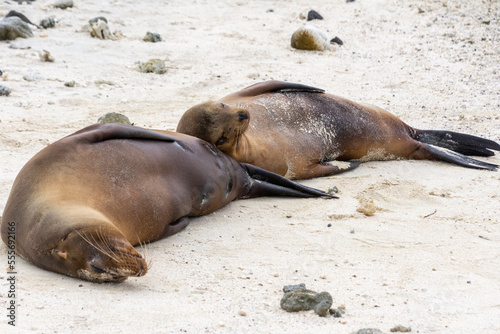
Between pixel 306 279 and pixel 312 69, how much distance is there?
5.04 meters

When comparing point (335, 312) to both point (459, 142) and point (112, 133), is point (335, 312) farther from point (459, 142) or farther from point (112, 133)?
→ point (459, 142)

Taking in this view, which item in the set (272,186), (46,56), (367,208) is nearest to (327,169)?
(272,186)

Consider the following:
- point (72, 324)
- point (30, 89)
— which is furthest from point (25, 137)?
point (72, 324)

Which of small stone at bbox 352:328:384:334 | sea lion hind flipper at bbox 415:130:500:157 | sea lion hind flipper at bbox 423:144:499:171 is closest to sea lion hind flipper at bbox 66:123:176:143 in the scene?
small stone at bbox 352:328:384:334

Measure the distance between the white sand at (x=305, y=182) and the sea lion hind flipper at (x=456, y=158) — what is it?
0.35ft

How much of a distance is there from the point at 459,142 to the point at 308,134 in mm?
1451

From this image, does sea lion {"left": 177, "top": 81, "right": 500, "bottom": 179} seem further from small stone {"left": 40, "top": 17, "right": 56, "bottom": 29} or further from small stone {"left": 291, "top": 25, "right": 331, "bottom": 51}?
small stone {"left": 40, "top": 17, "right": 56, "bottom": 29}

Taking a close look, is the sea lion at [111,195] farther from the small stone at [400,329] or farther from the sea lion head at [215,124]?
the small stone at [400,329]

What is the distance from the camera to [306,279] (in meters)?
3.43

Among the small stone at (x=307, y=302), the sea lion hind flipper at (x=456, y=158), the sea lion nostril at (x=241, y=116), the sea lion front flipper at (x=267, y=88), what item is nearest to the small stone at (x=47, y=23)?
the sea lion front flipper at (x=267, y=88)

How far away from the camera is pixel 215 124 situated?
4715 mm

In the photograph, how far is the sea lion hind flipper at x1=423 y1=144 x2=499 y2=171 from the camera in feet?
18.7

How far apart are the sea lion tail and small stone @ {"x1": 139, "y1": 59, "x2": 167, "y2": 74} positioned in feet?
10.6

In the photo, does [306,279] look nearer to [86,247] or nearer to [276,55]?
[86,247]
